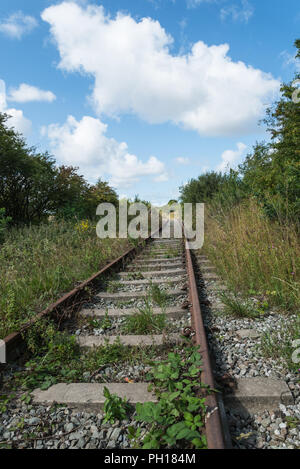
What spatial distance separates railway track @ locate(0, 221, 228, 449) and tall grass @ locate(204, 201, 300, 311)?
71 centimetres

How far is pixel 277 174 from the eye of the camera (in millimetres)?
6188

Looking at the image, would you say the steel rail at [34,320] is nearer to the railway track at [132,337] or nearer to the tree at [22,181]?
the railway track at [132,337]

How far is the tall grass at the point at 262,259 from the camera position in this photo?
347 cm

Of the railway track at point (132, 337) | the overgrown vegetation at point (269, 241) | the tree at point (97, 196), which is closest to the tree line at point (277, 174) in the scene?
the overgrown vegetation at point (269, 241)

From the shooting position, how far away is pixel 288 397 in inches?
72.2

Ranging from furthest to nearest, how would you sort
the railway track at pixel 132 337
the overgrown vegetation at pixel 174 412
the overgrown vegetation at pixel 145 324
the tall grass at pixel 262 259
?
1. the tall grass at pixel 262 259
2. the overgrown vegetation at pixel 145 324
3. the railway track at pixel 132 337
4. the overgrown vegetation at pixel 174 412

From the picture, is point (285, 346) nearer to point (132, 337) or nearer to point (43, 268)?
point (132, 337)

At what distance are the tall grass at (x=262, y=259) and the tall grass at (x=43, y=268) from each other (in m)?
2.41

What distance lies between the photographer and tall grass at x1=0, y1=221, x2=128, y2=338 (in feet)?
10.5

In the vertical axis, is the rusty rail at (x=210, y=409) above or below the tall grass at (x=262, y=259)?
below

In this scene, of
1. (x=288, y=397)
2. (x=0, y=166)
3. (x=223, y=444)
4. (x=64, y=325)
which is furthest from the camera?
(x=0, y=166)
